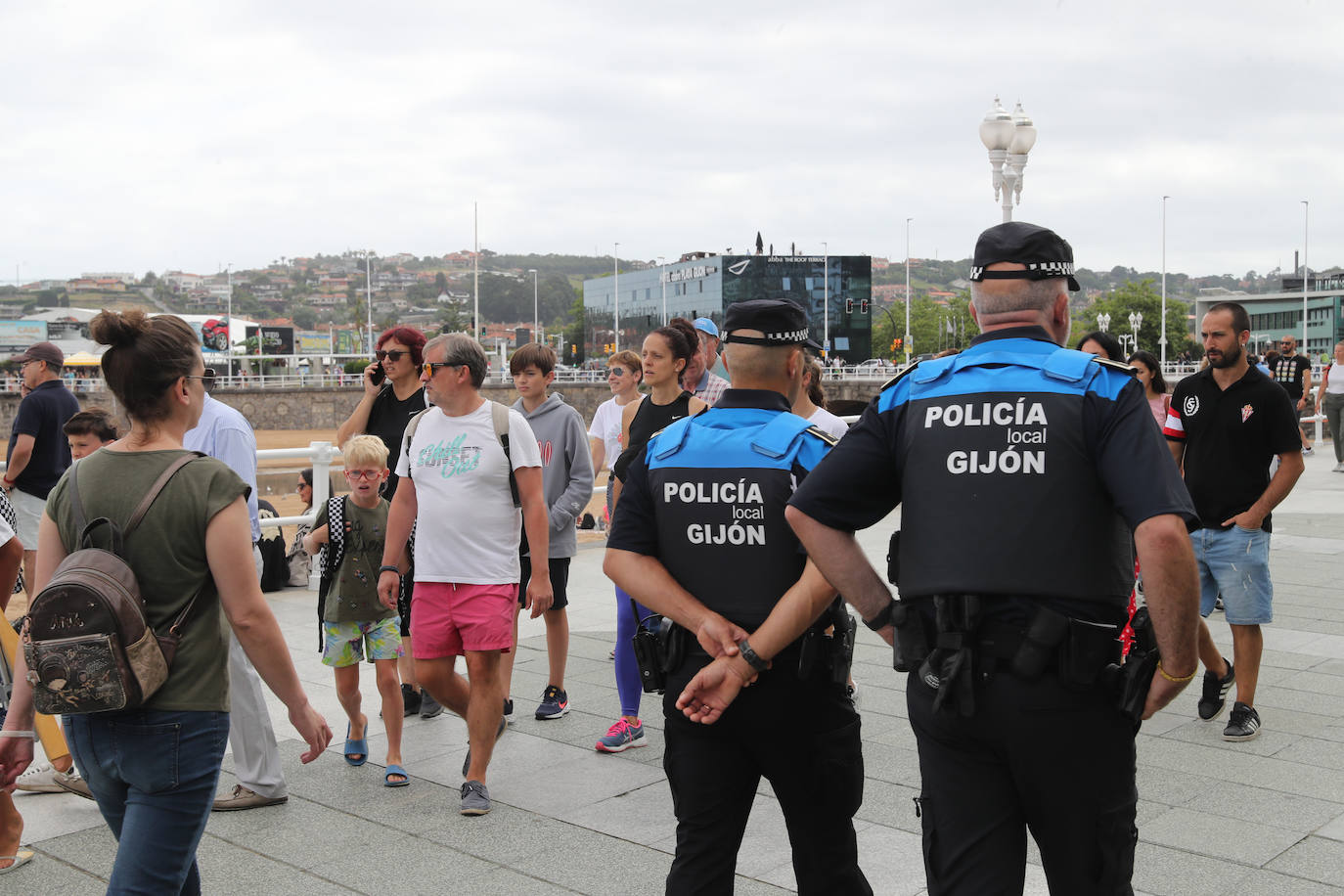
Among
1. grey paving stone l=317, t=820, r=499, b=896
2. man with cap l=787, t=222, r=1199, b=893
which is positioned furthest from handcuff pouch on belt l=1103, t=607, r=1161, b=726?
grey paving stone l=317, t=820, r=499, b=896

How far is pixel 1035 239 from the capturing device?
2.69 m

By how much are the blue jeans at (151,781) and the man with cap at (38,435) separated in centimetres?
598

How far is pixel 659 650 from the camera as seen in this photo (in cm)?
317

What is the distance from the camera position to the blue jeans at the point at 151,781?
8.82 feet

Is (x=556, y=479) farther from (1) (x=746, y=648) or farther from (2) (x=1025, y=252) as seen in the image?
(2) (x=1025, y=252)

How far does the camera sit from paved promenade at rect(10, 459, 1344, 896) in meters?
4.02

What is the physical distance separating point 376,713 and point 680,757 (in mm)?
3604

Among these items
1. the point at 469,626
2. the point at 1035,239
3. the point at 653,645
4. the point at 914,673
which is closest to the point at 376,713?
the point at 469,626

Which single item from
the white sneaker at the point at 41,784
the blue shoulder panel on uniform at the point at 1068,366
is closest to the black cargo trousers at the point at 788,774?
the blue shoulder panel on uniform at the point at 1068,366

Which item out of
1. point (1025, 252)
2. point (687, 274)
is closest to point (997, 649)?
point (1025, 252)

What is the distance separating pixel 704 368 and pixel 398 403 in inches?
63.4

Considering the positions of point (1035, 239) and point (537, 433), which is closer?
point (1035, 239)

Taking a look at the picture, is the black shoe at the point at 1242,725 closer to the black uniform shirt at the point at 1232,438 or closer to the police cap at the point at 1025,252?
the black uniform shirt at the point at 1232,438

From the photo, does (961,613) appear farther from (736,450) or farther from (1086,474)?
(736,450)
